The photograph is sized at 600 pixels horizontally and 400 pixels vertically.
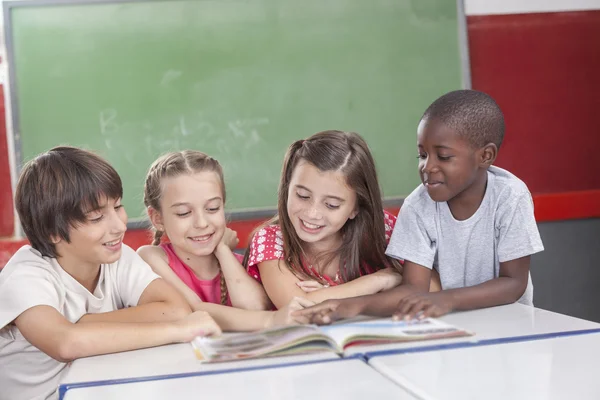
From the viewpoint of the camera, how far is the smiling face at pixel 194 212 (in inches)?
68.1

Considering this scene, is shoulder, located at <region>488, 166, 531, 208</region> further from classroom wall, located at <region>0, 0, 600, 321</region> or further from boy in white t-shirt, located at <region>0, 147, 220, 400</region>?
classroom wall, located at <region>0, 0, 600, 321</region>

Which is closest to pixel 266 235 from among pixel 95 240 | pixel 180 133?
pixel 95 240

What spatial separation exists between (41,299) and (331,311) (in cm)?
58

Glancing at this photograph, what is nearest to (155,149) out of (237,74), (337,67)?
(237,74)

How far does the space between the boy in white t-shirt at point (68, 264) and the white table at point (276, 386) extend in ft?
1.05

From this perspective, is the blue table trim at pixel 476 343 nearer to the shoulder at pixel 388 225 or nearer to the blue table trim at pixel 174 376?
the blue table trim at pixel 174 376

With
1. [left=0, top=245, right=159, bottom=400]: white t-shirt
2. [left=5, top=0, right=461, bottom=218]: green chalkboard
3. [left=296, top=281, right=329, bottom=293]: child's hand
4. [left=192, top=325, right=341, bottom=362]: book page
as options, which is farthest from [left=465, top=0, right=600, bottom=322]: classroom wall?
[left=192, top=325, right=341, bottom=362]: book page

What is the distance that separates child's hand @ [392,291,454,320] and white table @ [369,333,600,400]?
27cm

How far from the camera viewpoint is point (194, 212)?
1.73 meters

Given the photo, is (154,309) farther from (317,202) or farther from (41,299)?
(317,202)

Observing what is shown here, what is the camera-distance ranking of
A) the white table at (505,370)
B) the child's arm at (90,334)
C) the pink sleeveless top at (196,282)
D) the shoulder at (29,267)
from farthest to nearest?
the pink sleeveless top at (196,282) → the shoulder at (29,267) → the child's arm at (90,334) → the white table at (505,370)

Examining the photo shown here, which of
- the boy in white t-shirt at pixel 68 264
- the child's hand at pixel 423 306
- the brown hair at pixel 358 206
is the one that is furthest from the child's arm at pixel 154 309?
the child's hand at pixel 423 306

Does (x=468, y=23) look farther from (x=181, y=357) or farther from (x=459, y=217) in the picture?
(x=181, y=357)

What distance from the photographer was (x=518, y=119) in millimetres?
3219
